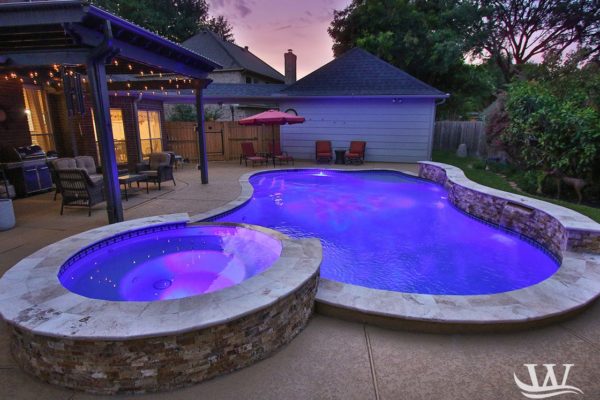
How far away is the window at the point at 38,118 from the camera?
888cm

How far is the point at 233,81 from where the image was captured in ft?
65.6

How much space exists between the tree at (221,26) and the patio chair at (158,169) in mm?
29575

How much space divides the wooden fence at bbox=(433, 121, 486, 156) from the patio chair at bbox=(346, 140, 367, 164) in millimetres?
6264

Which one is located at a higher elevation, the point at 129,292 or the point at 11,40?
the point at 11,40

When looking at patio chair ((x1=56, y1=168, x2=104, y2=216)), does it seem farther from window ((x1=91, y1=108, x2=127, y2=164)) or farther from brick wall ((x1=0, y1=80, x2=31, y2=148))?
window ((x1=91, y1=108, x2=127, y2=164))

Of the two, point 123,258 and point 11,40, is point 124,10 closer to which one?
point 11,40

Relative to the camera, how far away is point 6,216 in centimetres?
563

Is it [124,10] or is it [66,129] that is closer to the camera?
[66,129]

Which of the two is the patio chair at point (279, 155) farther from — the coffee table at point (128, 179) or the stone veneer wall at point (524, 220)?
the stone veneer wall at point (524, 220)

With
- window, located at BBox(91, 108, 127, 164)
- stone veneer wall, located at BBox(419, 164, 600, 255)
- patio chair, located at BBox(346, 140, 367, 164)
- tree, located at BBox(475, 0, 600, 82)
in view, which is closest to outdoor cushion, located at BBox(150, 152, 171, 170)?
window, located at BBox(91, 108, 127, 164)

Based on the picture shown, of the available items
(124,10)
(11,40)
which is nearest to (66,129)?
(11,40)

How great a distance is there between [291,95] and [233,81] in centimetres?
764
